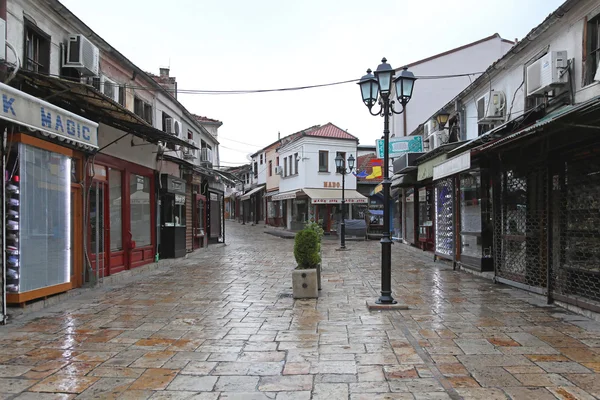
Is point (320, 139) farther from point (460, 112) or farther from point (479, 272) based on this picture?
point (479, 272)

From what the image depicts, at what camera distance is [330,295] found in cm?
841

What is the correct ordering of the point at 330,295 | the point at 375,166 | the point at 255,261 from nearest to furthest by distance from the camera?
the point at 330,295 < the point at 255,261 < the point at 375,166

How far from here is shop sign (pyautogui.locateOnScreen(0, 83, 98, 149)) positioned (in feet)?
18.4

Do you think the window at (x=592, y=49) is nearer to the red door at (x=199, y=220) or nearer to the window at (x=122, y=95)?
the window at (x=122, y=95)

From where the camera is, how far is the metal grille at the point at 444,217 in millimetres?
12672

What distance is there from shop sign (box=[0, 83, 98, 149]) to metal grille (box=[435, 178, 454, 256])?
9284mm

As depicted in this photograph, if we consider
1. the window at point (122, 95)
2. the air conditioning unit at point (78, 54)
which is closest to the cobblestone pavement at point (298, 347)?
the air conditioning unit at point (78, 54)

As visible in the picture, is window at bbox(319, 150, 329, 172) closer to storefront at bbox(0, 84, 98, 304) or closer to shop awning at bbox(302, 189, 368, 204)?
shop awning at bbox(302, 189, 368, 204)

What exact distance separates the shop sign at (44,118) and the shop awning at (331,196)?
2081 centimetres

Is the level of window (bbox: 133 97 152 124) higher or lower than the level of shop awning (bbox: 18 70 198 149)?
higher

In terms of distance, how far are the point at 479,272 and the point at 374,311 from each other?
466 centimetres

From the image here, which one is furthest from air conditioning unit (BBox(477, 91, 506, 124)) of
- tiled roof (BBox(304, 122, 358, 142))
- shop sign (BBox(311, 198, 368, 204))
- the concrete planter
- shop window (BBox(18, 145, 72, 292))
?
tiled roof (BBox(304, 122, 358, 142))

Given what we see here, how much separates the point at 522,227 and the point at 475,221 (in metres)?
2.36

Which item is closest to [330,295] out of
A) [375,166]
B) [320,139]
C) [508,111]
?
[508,111]
